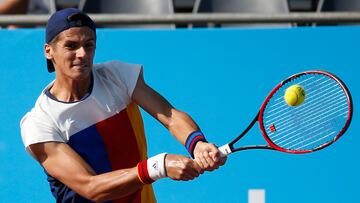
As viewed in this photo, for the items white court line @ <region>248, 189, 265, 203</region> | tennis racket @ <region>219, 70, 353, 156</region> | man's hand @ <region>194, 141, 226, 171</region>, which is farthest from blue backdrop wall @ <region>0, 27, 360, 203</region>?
man's hand @ <region>194, 141, 226, 171</region>

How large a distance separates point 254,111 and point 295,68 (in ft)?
1.07

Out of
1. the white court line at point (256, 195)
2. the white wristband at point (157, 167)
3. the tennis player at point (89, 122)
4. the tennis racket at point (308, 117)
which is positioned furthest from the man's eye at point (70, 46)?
the white court line at point (256, 195)

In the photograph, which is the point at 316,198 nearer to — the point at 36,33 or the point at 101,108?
the point at 101,108

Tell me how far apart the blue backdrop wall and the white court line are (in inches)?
1.1

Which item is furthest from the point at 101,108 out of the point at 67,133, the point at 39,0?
the point at 39,0

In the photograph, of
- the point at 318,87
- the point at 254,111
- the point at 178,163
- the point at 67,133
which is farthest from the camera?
the point at 254,111

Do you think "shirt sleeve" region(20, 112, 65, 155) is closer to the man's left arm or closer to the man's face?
the man's face

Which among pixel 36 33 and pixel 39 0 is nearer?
pixel 36 33

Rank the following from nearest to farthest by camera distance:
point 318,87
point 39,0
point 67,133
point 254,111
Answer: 1. point 67,133
2. point 318,87
3. point 254,111
4. point 39,0

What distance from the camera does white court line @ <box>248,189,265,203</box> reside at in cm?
543

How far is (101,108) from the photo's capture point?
4742 mm

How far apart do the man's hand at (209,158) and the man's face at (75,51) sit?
711 mm

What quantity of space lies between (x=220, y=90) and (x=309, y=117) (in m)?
0.69

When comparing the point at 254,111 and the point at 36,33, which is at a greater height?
the point at 36,33
